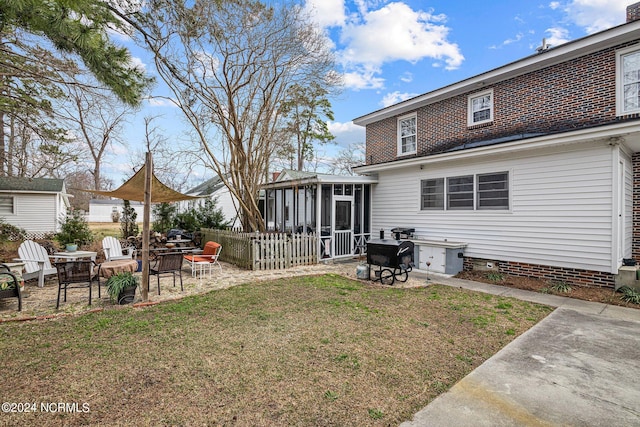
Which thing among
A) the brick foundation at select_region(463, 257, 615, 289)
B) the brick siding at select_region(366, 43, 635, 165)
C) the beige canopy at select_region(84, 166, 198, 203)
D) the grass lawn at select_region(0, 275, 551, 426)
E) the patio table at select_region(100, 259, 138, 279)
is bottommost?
Answer: the grass lawn at select_region(0, 275, 551, 426)

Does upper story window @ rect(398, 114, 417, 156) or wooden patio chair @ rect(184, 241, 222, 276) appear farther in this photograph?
upper story window @ rect(398, 114, 417, 156)

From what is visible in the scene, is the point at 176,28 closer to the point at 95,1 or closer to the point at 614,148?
the point at 95,1

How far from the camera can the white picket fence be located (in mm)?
9422

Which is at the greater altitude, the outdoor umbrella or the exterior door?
the outdoor umbrella

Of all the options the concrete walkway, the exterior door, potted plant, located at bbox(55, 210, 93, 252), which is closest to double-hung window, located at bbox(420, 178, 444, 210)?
the exterior door

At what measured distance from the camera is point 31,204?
1764 cm

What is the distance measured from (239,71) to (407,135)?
7.00 m

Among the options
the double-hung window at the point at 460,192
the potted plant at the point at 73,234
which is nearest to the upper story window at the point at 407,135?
the double-hung window at the point at 460,192

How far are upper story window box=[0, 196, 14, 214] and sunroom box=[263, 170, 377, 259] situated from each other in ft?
51.1

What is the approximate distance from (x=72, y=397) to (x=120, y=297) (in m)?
3.27

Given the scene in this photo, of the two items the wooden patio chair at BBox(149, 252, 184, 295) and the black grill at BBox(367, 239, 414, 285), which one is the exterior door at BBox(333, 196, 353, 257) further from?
the wooden patio chair at BBox(149, 252, 184, 295)

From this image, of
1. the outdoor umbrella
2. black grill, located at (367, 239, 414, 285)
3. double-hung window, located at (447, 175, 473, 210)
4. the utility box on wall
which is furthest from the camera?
double-hung window, located at (447, 175, 473, 210)

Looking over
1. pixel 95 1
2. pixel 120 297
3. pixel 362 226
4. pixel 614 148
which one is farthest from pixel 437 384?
pixel 362 226

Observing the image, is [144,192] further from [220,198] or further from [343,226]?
[220,198]
